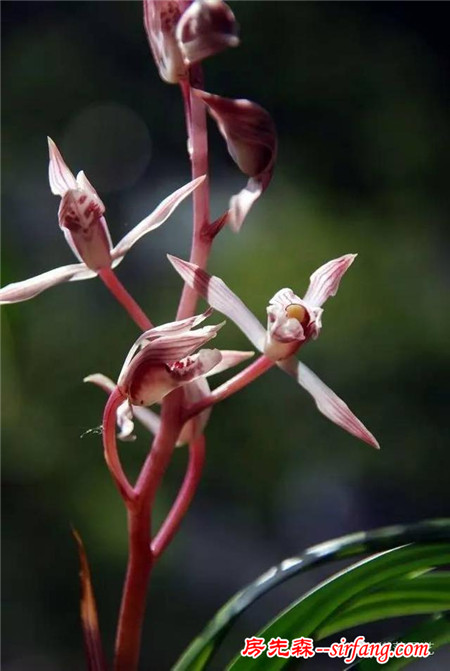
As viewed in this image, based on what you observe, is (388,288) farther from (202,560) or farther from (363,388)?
(202,560)

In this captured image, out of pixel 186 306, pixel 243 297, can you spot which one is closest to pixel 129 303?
pixel 186 306

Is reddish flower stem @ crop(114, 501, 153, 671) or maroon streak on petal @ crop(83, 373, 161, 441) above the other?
maroon streak on petal @ crop(83, 373, 161, 441)

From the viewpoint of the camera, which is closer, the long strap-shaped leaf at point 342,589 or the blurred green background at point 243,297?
the long strap-shaped leaf at point 342,589

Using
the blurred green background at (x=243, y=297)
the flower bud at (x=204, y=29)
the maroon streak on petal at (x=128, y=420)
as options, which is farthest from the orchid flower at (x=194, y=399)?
the blurred green background at (x=243, y=297)

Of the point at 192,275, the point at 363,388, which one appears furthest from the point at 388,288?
the point at 192,275

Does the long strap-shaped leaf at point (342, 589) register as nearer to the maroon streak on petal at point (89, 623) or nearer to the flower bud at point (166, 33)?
the maroon streak on petal at point (89, 623)

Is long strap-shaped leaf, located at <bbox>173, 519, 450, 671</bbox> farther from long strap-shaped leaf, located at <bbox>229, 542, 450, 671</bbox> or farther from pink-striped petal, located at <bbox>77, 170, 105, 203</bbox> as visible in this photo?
pink-striped petal, located at <bbox>77, 170, 105, 203</bbox>

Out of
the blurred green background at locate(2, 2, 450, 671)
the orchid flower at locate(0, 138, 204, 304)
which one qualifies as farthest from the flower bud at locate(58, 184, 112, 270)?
the blurred green background at locate(2, 2, 450, 671)
